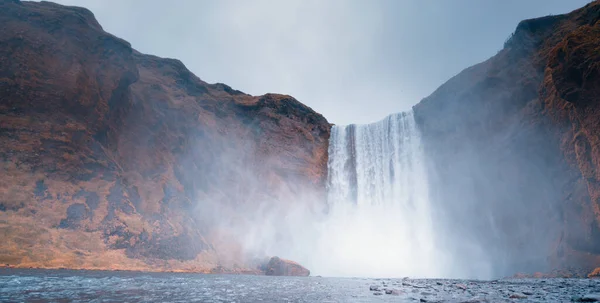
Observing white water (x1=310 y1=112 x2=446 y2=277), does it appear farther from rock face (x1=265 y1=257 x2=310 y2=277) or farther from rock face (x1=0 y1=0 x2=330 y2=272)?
rock face (x1=265 y1=257 x2=310 y2=277)

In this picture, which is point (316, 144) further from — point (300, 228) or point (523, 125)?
point (523, 125)

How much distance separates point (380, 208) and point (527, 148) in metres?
24.6

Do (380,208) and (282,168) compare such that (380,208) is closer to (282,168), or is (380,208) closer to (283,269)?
(282,168)

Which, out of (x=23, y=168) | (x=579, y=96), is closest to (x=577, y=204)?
(x=579, y=96)

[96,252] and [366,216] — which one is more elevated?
[366,216]

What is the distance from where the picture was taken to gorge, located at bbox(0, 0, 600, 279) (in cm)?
2967

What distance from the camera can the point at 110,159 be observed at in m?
39.2

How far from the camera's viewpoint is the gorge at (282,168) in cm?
2967

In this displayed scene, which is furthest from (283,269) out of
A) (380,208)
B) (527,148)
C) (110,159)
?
(527,148)

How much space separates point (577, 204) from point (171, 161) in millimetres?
47000

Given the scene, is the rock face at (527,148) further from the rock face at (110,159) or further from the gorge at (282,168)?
the rock face at (110,159)

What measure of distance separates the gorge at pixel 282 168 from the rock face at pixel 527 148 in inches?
7.0

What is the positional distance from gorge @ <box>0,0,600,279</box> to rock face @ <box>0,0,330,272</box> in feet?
0.62

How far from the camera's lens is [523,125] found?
123 ft
